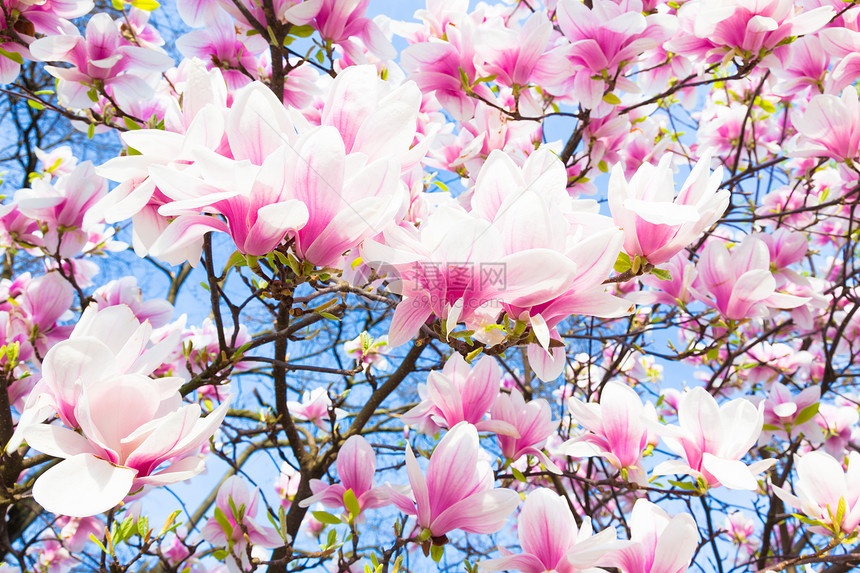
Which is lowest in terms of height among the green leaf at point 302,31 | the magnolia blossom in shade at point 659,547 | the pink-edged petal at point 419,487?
the magnolia blossom in shade at point 659,547

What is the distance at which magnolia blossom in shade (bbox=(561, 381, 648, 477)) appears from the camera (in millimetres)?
1021

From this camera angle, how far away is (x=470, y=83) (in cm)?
146

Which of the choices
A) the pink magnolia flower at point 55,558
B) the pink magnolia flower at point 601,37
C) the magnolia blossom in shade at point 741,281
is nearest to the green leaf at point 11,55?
the pink magnolia flower at point 601,37

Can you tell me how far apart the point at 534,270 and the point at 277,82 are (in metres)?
1.22

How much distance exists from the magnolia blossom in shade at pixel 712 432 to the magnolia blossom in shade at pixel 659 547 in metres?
0.09

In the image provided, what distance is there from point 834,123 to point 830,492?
968 mm

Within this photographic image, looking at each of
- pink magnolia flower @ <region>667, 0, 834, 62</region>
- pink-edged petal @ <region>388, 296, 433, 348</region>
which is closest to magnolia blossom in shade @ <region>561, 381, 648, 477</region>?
pink-edged petal @ <region>388, 296, 433, 348</region>

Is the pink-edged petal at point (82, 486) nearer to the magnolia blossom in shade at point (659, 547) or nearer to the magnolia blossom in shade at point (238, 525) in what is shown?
the magnolia blossom in shade at point (659, 547)

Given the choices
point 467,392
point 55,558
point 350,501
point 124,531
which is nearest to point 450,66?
point 467,392

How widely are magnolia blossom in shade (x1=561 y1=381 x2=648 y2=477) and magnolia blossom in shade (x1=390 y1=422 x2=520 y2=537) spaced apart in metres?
0.25

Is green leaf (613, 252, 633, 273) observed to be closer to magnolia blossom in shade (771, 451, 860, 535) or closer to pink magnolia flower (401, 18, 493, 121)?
magnolia blossom in shade (771, 451, 860, 535)

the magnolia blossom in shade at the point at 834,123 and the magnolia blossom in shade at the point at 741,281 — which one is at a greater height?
the magnolia blossom in shade at the point at 834,123

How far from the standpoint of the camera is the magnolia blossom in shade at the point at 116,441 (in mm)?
534

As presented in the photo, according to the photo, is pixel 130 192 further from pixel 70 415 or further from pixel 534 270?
pixel 534 270
